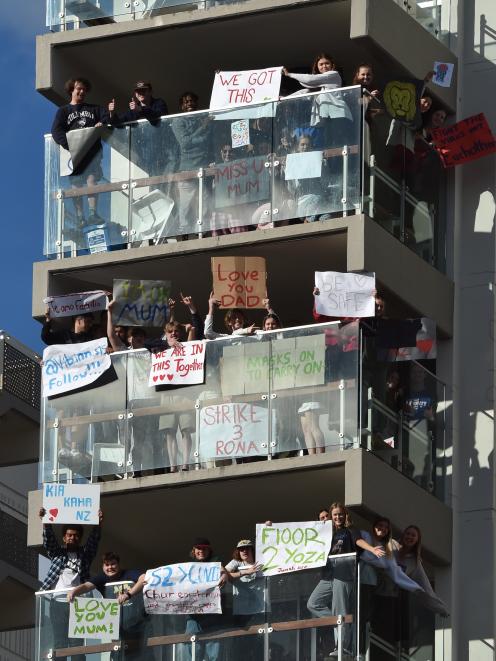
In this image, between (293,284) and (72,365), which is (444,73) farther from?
(72,365)

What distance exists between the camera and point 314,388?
34.9 metres

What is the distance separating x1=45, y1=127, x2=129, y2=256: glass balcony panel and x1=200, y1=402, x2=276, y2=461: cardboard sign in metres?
2.94

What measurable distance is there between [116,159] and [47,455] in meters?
Answer: 3.65

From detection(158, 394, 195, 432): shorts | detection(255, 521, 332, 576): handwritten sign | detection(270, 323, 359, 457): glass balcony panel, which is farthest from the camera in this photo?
detection(158, 394, 195, 432): shorts

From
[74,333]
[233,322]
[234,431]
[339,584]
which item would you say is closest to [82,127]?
[74,333]

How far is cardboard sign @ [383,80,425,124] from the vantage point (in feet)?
120

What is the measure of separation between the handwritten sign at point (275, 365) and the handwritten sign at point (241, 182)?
75.9 inches

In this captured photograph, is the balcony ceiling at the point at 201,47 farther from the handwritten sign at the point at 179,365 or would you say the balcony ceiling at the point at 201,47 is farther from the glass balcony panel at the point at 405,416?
the handwritten sign at the point at 179,365

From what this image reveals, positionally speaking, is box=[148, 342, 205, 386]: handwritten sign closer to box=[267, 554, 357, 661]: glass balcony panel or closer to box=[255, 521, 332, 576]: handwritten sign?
box=[255, 521, 332, 576]: handwritten sign

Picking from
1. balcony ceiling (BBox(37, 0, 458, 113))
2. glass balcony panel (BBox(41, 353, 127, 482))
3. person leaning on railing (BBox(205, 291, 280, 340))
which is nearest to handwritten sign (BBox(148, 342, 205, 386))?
person leaning on railing (BBox(205, 291, 280, 340))

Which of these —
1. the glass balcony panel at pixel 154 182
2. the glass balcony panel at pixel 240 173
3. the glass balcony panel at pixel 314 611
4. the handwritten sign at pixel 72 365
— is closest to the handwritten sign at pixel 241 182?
the glass balcony panel at pixel 240 173

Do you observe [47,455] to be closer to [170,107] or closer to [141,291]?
[141,291]

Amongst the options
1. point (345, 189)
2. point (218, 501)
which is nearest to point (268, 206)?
point (345, 189)

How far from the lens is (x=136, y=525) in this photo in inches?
1451
